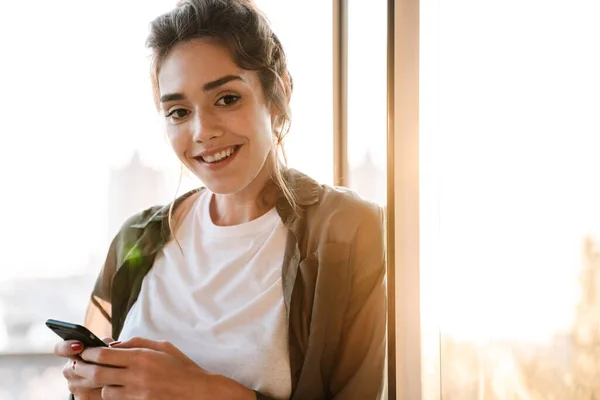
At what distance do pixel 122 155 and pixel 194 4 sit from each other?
0.48 meters

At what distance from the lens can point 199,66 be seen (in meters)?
0.89

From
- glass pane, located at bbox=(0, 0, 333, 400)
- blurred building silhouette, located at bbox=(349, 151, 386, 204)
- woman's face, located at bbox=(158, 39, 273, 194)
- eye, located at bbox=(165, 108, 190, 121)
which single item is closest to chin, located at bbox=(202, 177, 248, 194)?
woman's face, located at bbox=(158, 39, 273, 194)

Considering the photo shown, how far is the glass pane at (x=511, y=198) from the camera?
45cm

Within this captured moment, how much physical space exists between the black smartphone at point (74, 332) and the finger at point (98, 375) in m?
0.03

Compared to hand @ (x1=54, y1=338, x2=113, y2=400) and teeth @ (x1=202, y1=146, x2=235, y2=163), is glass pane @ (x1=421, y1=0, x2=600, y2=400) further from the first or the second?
hand @ (x1=54, y1=338, x2=113, y2=400)

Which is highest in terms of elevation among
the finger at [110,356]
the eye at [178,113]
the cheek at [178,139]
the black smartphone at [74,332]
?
the eye at [178,113]

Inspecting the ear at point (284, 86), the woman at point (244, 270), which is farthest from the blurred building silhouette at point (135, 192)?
the ear at point (284, 86)

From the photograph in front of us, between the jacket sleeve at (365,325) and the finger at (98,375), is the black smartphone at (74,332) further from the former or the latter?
the jacket sleeve at (365,325)

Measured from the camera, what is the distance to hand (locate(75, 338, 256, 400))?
82 centimetres

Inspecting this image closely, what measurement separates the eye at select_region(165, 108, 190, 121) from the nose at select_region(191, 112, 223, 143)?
38mm

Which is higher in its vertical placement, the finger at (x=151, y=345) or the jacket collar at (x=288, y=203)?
the jacket collar at (x=288, y=203)

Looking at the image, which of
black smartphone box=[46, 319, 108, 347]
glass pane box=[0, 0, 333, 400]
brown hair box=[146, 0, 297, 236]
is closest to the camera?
black smartphone box=[46, 319, 108, 347]

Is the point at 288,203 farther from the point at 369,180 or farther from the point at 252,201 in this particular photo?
the point at 369,180

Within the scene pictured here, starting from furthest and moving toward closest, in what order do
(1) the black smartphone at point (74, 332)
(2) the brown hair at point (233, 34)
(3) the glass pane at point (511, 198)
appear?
1. (2) the brown hair at point (233, 34)
2. (1) the black smartphone at point (74, 332)
3. (3) the glass pane at point (511, 198)
